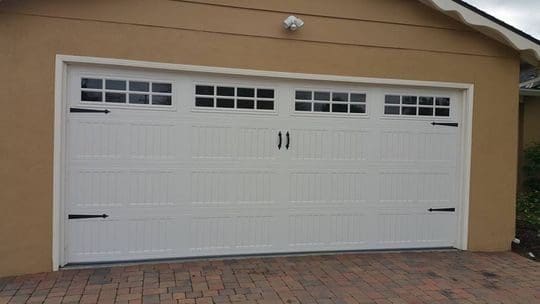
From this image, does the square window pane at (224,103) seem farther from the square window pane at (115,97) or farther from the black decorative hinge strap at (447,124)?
the black decorative hinge strap at (447,124)

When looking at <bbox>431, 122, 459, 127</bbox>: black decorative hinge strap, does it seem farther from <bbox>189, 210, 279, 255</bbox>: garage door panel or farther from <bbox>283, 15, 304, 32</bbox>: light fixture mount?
<bbox>189, 210, 279, 255</bbox>: garage door panel

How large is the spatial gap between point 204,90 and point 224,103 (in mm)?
266

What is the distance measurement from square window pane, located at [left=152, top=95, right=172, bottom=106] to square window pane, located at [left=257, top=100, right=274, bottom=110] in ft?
3.32

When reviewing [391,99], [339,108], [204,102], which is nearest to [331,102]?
[339,108]

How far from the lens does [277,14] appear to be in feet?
17.4

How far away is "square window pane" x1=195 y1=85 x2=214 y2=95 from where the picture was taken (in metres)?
5.22

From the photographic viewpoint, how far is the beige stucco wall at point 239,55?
4.65 m

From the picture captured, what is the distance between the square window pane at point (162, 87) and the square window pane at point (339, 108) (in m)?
1.94

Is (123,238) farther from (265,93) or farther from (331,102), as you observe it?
(331,102)

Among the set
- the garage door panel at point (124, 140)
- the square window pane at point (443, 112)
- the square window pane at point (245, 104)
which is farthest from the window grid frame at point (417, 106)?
the garage door panel at point (124, 140)

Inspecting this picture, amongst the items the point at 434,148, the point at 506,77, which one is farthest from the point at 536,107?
the point at 434,148

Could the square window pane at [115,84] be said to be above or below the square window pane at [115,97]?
above

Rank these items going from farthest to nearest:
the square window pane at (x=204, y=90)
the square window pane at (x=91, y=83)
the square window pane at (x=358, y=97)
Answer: the square window pane at (x=358, y=97), the square window pane at (x=204, y=90), the square window pane at (x=91, y=83)

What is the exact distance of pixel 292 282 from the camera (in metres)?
4.63
